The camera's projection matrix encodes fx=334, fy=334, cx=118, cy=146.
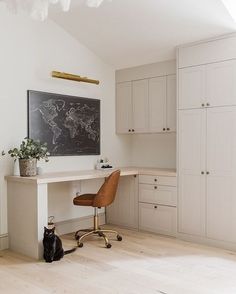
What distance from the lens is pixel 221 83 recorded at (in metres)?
3.74

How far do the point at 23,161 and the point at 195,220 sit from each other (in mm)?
2117

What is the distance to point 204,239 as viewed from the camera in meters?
3.91

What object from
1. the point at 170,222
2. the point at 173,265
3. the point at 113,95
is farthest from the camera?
the point at 113,95

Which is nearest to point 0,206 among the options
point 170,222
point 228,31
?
point 170,222

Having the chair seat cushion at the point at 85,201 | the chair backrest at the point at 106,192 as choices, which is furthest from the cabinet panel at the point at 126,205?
the chair seat cushion at the point at 85,201

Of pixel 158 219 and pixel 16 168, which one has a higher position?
pixel 16 168

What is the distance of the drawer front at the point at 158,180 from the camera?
420 cm

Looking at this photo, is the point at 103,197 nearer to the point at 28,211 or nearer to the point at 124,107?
the point at 28,211

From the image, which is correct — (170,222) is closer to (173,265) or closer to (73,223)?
(173,265)

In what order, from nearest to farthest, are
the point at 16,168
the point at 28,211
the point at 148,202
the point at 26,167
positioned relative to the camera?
the point at 28,211, the point at 26,167, the point at 16,168, the point at 148,202

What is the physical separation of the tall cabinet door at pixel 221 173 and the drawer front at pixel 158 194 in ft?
1.61

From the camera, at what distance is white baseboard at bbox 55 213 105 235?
4355 mm

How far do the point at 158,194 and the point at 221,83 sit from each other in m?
1.59

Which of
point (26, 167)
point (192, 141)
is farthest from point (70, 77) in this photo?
point (192, 141)
